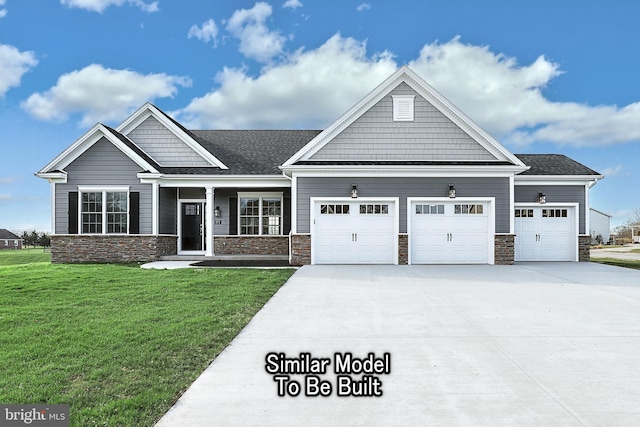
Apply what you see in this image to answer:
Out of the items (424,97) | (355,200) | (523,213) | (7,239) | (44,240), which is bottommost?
(7,239)

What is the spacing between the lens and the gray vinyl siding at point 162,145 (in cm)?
1789

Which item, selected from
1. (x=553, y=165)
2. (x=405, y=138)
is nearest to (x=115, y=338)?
A: (x=405, y=138)

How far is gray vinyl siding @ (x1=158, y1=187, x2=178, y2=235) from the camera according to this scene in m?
16.9

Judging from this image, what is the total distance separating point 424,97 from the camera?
50.2 feet

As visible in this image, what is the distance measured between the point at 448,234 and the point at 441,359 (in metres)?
10.8

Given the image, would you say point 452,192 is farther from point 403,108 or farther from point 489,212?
point 403,108

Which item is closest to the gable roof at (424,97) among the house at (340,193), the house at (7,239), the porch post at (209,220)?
the house at (340,193)

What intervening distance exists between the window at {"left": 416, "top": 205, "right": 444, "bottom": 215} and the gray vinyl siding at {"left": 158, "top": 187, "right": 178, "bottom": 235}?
32.0 ft

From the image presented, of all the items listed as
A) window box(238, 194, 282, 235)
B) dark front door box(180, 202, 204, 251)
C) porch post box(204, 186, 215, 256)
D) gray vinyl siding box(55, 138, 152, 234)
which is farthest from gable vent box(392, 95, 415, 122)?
gray vinyl siding box(55, 138, 152, 234)

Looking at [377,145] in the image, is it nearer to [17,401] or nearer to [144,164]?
[144,164]

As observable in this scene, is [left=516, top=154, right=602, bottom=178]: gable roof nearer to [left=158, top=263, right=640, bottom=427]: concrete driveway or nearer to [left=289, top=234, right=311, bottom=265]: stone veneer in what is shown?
[left=158, top=263, right=640, bottom=427]: concrete driveway

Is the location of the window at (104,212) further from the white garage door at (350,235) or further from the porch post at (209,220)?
the white garage door at (350,235)

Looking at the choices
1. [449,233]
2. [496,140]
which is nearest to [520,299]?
[449,233]

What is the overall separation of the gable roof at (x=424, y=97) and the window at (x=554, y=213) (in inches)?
122
